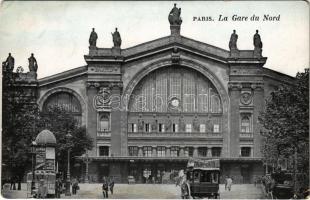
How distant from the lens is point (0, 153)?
1130 inches

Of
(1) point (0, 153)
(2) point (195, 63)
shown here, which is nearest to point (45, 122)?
(1) point (0, 153)

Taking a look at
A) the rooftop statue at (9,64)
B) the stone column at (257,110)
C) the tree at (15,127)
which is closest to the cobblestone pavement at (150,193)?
the tree at (15,127)

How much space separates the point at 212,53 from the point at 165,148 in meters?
7.55

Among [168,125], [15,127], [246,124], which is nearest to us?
[15,127]

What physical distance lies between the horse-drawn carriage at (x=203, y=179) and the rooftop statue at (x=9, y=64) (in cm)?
925

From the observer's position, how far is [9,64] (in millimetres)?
31312

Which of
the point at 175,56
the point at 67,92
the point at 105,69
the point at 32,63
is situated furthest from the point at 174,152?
the point at 32,63

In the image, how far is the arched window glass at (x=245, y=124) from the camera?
4938 cm

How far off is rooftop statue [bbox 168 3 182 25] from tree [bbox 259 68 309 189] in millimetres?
5748

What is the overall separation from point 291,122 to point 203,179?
4.72 metres

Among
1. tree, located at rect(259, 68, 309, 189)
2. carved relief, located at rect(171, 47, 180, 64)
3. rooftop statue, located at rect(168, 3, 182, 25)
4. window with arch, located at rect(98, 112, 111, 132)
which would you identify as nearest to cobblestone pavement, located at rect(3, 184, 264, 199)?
tree, located at rect(259, 68, 309, 189)

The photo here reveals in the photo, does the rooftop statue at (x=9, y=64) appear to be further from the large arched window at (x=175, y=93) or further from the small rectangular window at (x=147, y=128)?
the small rectangular window at (x=147, y=128)

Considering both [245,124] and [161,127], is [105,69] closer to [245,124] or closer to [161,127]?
[161,127]

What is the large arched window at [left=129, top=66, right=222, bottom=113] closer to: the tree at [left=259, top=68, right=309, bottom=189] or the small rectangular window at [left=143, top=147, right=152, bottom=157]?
the small rectangular window at [left=143, top=147, right=152, bottom=157]
